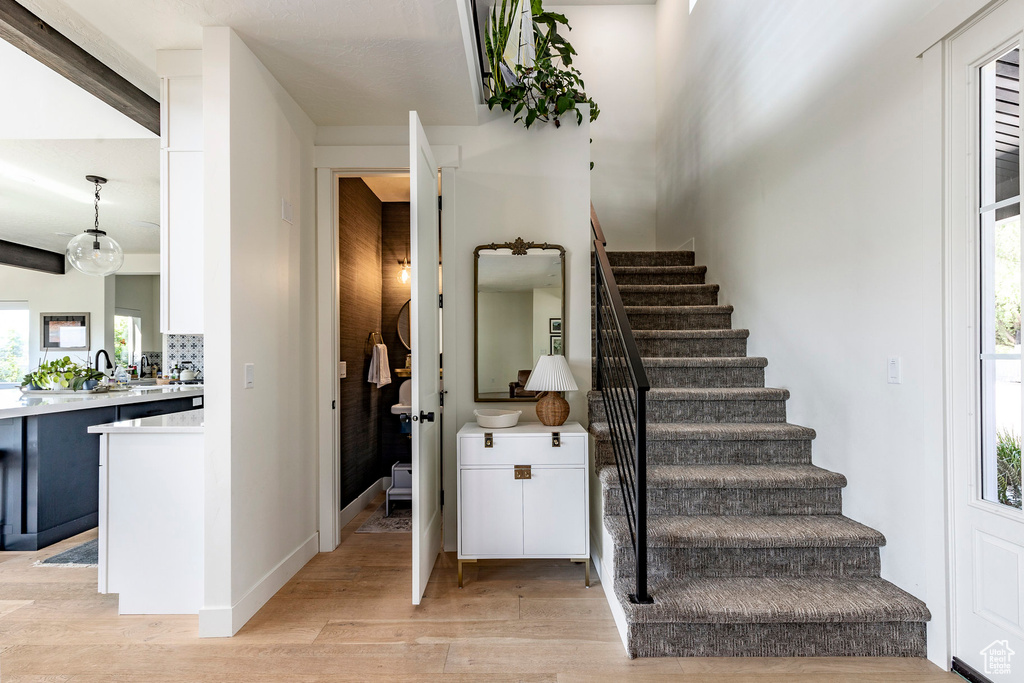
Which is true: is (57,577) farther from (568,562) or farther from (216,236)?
(568,562)

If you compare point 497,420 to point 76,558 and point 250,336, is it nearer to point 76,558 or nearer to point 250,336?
point 250,336

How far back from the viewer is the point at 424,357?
104 inches

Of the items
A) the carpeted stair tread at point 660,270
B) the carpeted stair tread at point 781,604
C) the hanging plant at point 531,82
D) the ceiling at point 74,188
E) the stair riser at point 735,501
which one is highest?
the hanging plant at point 531,82

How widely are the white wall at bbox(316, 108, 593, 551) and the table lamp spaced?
42cm

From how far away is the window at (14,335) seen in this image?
7.00 meters

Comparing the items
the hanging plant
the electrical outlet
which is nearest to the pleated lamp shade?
the electrical outlet

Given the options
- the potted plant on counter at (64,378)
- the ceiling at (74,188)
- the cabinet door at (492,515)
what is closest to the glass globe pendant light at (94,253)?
the ceiling at (74,188)

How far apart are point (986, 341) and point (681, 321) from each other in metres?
1.89

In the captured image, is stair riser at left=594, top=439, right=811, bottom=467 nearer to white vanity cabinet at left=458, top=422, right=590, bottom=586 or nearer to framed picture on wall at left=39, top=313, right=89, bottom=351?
white vanity cabinet at left=458, top=422, right=590, bottom=586

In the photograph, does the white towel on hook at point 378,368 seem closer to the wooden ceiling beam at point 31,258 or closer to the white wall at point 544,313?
the white wall at point 544,313

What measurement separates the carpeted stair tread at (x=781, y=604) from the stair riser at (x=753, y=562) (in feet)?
0.18

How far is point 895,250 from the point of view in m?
2.12

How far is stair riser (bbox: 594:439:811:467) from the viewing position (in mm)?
2705

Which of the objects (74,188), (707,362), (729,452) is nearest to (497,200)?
(707,362)
